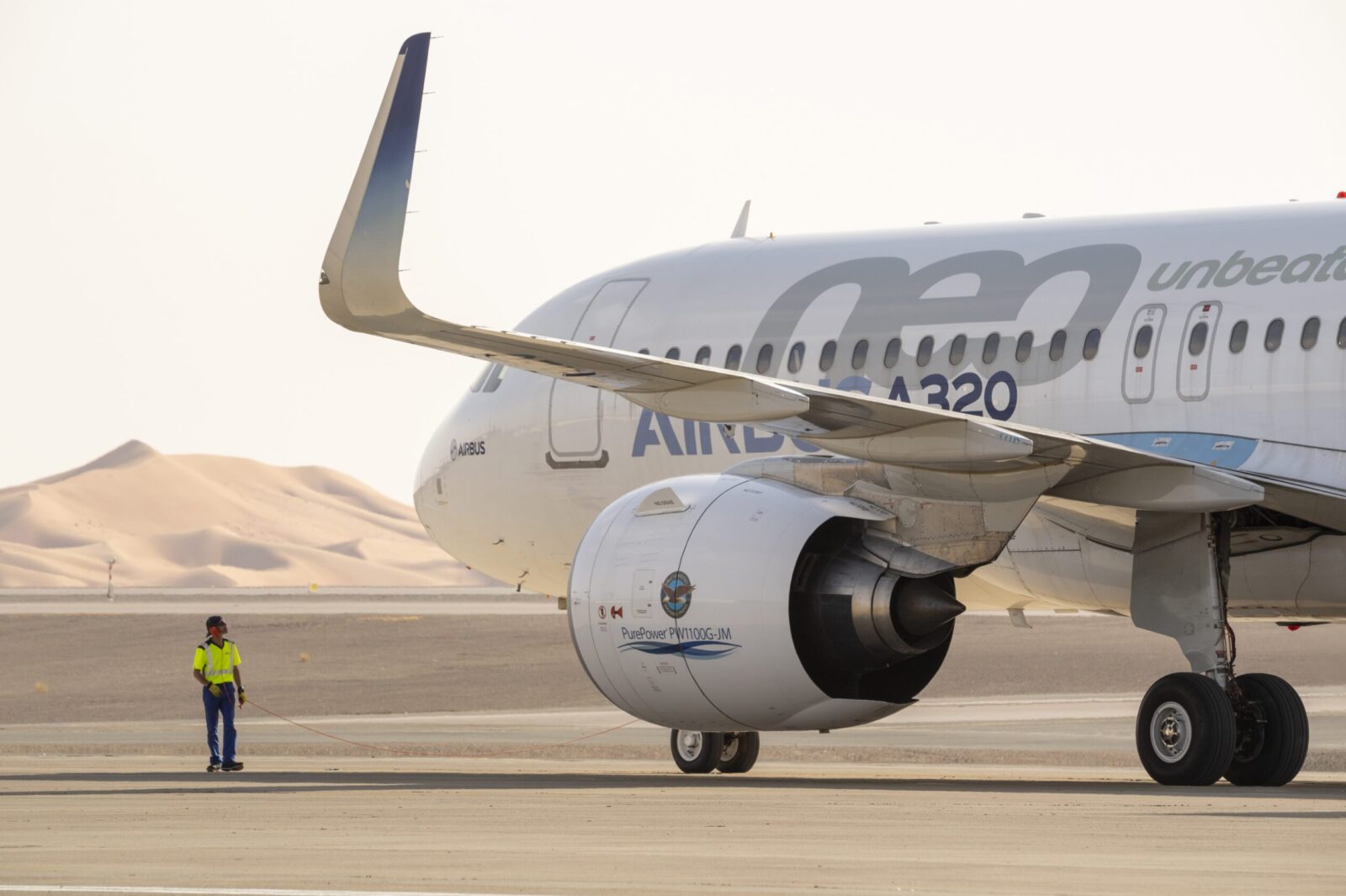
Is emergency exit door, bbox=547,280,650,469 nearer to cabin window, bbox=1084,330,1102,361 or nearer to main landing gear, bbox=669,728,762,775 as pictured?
main landing gear, bbox=669,728,762,775

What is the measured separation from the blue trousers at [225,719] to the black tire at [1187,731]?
981cm

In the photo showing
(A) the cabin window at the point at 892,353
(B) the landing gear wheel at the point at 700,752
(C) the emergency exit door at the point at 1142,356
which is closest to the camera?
(C) the emergency exit door at the point at 1142,356

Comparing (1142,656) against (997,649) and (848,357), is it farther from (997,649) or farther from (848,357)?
(848,357)

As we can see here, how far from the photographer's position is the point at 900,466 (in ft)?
53.5

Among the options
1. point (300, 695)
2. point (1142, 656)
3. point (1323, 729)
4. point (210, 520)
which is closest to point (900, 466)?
point (1323, 729)

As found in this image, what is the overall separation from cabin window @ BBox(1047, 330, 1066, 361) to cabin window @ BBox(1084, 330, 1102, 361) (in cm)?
20

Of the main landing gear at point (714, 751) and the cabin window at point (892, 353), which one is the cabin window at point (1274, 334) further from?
the main landing gear at point (714, 751)

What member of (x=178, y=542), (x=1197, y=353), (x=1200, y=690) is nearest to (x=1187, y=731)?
(x=1200, y=690)

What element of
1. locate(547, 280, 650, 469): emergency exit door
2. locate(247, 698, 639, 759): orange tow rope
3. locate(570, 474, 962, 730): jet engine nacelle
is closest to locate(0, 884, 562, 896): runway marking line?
locate(570, 474, 962, 730): jet engine nacelle

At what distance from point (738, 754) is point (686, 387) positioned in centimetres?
687

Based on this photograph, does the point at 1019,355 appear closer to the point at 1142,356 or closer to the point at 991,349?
the point at 991,349

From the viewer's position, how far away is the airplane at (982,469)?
1504 centimetres

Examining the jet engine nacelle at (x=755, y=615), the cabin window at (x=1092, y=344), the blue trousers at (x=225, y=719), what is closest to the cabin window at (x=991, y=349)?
the cabin window at (x=1092, y=344)

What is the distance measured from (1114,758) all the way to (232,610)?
1730 inches
